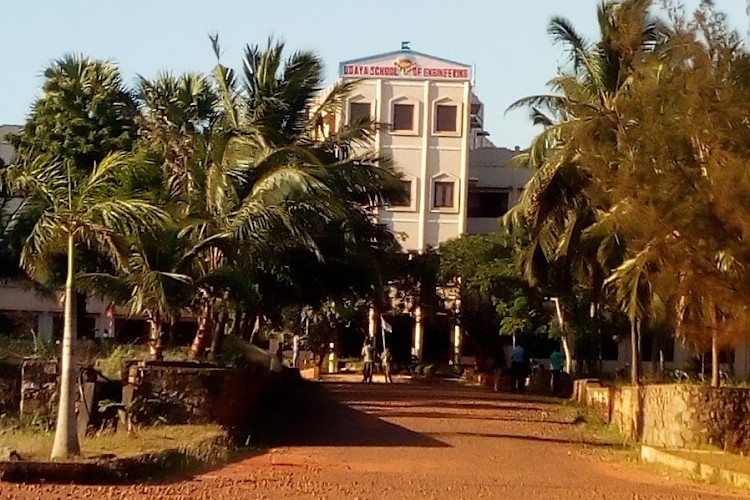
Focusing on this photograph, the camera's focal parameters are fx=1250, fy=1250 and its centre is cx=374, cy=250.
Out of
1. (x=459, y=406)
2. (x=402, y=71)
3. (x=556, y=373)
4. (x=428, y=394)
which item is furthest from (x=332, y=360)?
(x=459, y=406)

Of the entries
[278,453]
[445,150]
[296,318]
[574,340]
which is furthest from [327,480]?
[445,150]

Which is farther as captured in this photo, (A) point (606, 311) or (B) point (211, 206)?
(A) point (606, 311)

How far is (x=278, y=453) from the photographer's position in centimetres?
1777

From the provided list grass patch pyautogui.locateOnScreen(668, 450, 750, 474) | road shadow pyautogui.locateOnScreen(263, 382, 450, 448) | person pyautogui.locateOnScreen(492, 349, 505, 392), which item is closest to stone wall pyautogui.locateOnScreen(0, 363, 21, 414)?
road shadow pyautogui.locateOnScreen(263, 382, 450, 448)

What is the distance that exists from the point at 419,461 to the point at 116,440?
4238 mm

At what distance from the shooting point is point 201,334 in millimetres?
23516

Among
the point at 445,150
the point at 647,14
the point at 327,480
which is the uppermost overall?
the point at 445,150

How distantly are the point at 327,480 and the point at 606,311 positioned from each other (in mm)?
26213

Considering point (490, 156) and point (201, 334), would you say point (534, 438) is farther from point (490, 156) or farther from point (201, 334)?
point (490, 156)

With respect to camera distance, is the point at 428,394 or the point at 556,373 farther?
the point at 556,373

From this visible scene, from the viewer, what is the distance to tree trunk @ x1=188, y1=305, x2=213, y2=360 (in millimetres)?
23203

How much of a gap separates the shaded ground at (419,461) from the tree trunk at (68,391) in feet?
3.86

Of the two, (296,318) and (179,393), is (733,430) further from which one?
(296,318)

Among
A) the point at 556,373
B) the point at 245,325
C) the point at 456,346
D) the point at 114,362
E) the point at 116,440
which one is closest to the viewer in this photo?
the point at 116,440
